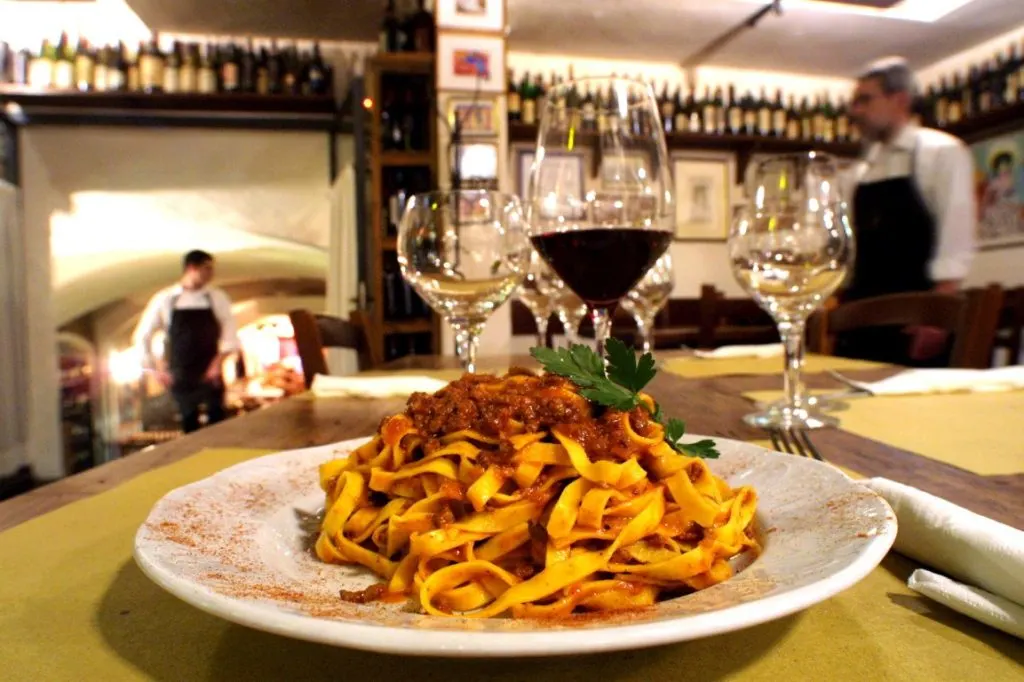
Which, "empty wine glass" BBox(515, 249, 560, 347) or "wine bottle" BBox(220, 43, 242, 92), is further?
"wine bottle" BBox(220, 43, 242, 92)

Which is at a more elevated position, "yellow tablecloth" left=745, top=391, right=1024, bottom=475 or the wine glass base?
the wine glass base

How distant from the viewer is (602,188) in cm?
83

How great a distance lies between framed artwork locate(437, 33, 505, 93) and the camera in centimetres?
393

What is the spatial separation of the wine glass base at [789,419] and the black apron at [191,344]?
505 centimetres

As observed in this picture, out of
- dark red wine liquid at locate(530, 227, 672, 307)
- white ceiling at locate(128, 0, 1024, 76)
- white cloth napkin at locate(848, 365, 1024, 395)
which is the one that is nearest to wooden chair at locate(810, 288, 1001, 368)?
white cloth napkin at locate(848, 365, 1024, 395)

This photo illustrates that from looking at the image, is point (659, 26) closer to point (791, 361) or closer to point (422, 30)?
point (422, 30)

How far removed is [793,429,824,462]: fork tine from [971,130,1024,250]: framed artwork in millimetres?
5630

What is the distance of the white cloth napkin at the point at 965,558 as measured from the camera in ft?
1.17

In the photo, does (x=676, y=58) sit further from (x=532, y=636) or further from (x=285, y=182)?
(x=532, y=636)

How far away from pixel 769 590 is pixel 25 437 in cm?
623

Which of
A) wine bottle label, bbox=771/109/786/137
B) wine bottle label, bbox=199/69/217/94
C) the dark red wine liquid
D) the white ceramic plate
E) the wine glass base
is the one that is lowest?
the wine glass base

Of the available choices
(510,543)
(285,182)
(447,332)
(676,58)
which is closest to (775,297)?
(510,543)

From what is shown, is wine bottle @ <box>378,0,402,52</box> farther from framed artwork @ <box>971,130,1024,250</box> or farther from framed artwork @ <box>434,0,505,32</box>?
framed artwork @ <box>971,130,1024,250</box>

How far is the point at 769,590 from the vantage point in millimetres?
316
